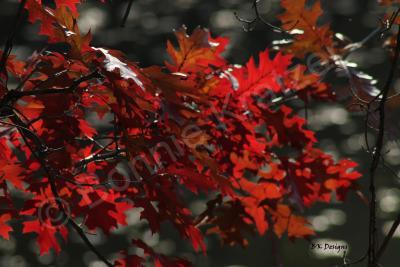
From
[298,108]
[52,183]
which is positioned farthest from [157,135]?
[298,108]

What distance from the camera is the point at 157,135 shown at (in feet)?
7.12

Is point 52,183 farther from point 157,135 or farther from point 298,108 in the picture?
point 298,108

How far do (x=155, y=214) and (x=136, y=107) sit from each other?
0.32 meters

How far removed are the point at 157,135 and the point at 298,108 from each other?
3366 millimetres

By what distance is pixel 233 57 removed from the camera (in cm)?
586

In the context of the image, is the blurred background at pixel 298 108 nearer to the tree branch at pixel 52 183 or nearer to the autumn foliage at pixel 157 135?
the autumn foliage at pixel 157 135

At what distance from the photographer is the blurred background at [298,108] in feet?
13.9

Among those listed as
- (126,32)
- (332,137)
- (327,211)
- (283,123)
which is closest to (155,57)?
(126,32)

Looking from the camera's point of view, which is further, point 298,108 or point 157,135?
point 298,108

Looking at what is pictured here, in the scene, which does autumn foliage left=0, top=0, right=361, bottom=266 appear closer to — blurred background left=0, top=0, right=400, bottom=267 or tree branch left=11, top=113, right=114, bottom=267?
tree branch left=11, top=113, right=114, bottom=267

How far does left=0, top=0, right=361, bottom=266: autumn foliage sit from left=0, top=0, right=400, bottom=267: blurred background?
0.25 metres

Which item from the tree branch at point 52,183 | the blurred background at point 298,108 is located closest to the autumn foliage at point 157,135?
the tree branch at point 52,183

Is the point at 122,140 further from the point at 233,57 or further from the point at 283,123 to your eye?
the point at 233,57

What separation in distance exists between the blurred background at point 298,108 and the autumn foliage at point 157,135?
0.81 ft
